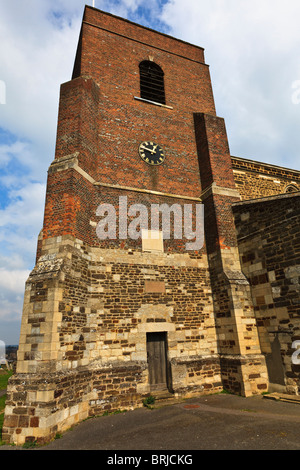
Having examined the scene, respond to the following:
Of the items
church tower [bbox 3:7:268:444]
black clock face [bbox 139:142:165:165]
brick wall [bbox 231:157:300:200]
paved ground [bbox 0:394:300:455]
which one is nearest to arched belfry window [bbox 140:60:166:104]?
church tower [bbox 3:7:268:444]

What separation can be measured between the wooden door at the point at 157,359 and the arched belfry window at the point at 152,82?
37.1 ft

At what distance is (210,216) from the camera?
1082 cm

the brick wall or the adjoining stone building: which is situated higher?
the brick wall

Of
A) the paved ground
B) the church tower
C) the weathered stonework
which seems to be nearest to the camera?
the paved ground

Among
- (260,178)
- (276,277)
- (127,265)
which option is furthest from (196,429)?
(260,178)

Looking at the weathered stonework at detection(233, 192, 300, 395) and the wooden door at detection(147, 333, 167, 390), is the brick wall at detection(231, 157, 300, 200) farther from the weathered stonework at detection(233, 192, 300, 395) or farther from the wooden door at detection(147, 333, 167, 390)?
the wooden door at detection(147, 333, 167, 390)

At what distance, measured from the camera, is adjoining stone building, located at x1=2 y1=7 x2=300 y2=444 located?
7.04m

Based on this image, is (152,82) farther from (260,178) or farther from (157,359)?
(157,359)

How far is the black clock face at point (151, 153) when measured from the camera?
1140cm

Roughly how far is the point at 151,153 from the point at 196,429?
390 inches

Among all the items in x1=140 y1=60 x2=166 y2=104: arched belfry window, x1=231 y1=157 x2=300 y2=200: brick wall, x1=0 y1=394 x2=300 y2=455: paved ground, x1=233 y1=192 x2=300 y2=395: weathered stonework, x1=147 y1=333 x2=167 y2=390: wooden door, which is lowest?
x1=0 y1=394 x2=300 y2=455: paved ground

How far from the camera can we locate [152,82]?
13.8m

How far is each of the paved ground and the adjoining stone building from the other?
70 cm

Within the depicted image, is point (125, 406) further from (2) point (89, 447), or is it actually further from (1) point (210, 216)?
(1) point (210, 216)
